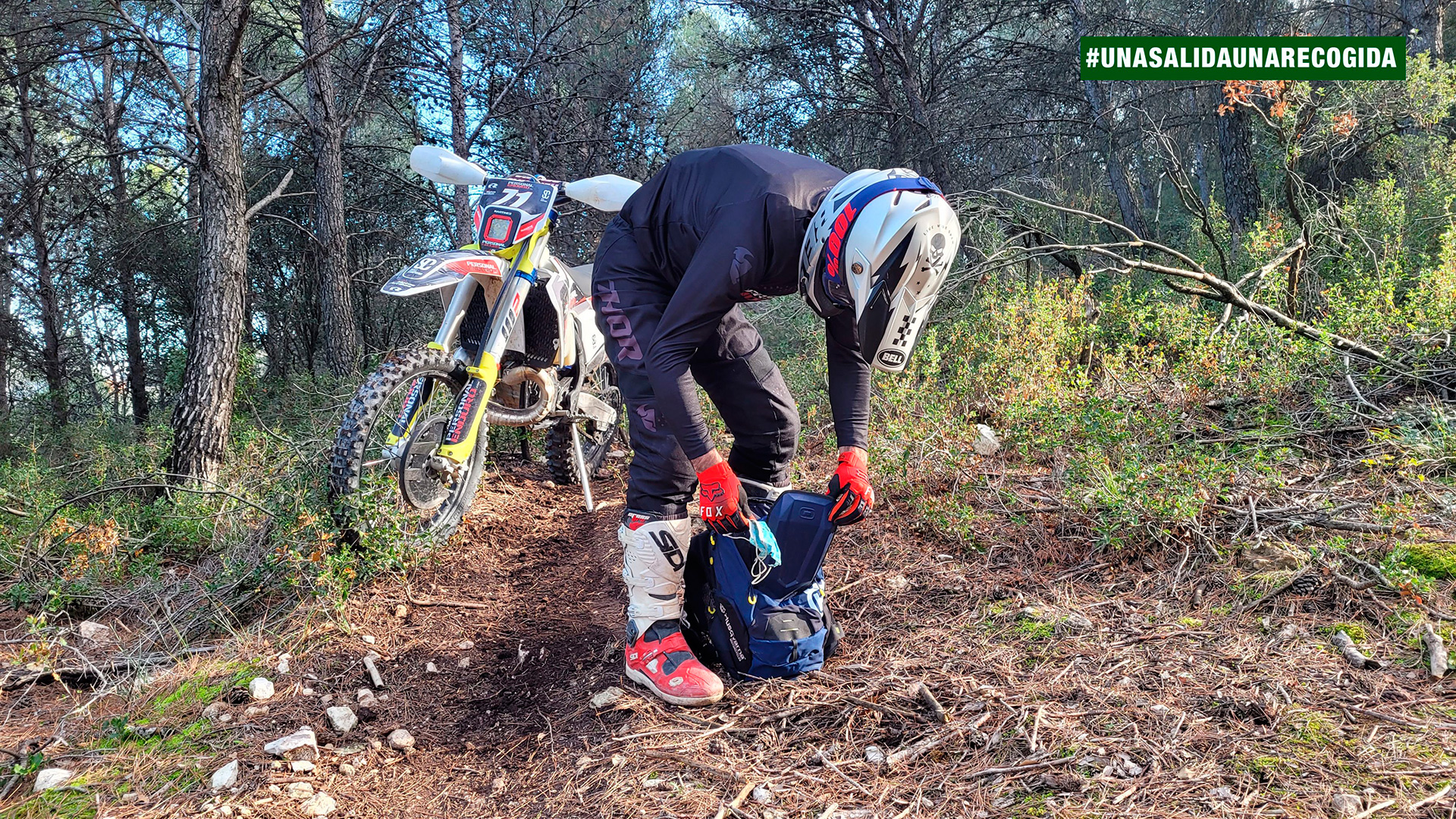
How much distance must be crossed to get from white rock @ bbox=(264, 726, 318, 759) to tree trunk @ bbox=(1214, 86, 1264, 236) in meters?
10.6

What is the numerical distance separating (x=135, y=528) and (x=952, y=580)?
4.50 m

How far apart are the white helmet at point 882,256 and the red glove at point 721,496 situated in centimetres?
56

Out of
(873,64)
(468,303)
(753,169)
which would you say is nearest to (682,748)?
(753,169)

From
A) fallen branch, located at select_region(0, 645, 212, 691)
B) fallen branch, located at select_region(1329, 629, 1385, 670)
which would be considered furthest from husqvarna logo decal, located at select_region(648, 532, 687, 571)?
fallen branch, located at select_region(1329, 629, 1385, 670)

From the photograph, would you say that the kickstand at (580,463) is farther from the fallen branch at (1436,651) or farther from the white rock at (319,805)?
the fallen branch at (1436,651)

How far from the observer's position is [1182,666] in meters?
2.41

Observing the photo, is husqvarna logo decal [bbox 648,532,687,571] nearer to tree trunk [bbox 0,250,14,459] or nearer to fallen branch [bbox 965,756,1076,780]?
fallen branch [bbox 965,756,1076,780]

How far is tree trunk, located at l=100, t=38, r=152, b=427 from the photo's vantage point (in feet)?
31.7

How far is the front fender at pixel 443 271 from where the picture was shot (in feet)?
12.3

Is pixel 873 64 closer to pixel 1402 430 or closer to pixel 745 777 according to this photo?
pixel 1402 430

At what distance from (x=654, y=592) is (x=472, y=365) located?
1874 millimetres

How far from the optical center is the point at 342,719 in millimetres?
2762

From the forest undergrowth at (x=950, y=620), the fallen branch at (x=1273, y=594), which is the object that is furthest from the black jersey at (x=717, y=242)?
the fallen branch at (x=1273, y=594)

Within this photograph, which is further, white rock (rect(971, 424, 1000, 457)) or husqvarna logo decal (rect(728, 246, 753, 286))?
white rock (rect(971, 424, 1000, 457))
